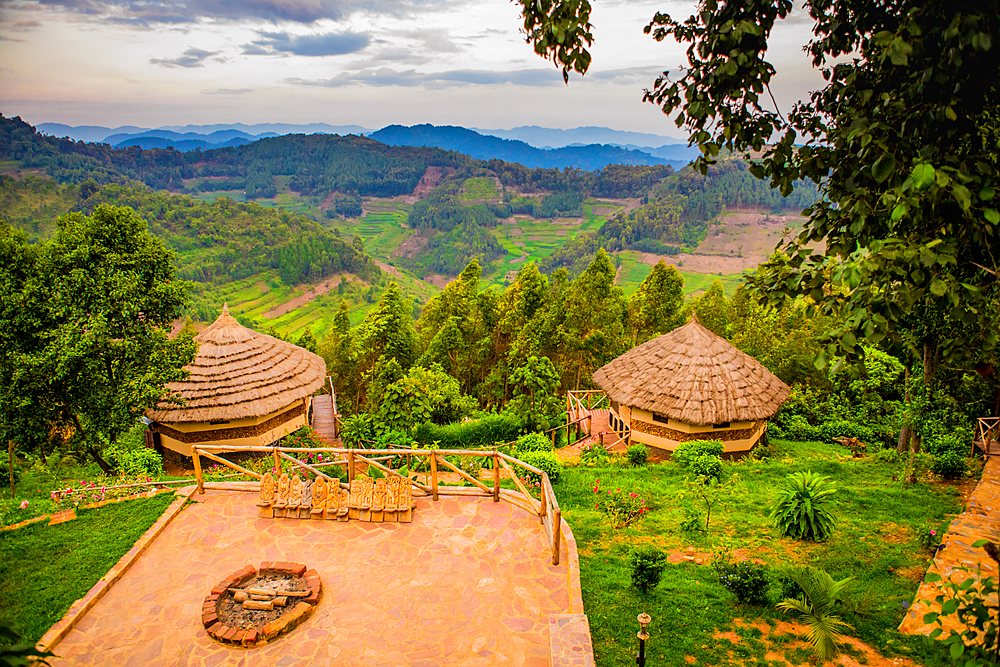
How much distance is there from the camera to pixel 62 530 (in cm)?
801

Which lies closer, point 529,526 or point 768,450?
point 529,526

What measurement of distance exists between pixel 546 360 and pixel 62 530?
1347cm

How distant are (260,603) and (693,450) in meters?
12.2

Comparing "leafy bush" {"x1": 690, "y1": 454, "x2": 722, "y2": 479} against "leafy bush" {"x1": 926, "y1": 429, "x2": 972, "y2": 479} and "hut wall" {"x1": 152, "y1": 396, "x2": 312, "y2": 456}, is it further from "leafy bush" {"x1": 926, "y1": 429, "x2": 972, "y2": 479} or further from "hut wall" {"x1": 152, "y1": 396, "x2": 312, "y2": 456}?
"hut wall" {"x1": 152, "y1": 396, "x2": 312, "y2": 456}

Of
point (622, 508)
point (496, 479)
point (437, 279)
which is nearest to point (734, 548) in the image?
point (622, 508)

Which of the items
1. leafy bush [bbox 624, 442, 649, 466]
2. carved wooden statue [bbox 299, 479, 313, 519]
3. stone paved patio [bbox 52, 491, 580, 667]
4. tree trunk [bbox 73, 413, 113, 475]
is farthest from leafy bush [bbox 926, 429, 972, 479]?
tree trunk [bbox 73, 413, 113, 475]

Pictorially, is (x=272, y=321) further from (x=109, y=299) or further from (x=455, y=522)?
(x=455, y=522)

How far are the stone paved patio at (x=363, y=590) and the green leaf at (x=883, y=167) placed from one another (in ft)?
16.3

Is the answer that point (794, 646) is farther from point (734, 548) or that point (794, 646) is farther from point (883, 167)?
point (883, 167)

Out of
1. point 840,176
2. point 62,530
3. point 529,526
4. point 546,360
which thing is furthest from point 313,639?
point 546,360

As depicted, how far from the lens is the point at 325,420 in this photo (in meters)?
23.6

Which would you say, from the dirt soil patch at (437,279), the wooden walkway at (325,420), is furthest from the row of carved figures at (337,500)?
the dirt soil patch at (437,279)

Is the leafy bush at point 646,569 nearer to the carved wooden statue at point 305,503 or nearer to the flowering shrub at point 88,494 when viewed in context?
the carved wooden statue at point 305,503

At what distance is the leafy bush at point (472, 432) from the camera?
1770 centimetres
